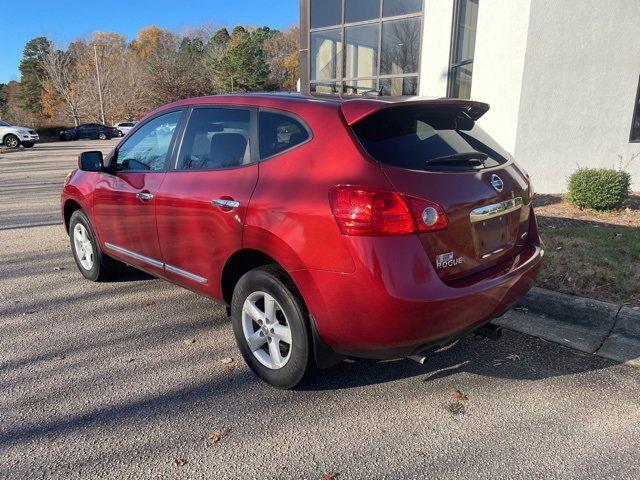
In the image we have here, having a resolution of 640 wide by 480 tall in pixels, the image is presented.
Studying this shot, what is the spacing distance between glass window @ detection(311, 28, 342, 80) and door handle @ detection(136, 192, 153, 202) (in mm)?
11486

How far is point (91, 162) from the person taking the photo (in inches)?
166

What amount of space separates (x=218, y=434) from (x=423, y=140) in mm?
1913

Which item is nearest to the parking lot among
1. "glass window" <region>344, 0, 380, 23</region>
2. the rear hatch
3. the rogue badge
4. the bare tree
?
the rogue badge

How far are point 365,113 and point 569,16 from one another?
304 inches

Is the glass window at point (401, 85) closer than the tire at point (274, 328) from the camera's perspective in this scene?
No

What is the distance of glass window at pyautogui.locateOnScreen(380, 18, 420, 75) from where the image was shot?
12242 millimetres

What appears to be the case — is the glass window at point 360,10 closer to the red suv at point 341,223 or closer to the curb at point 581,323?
the red suv at point 341,223

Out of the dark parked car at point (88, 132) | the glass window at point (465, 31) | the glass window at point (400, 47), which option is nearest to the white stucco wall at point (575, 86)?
the glass window at point (465, 31)

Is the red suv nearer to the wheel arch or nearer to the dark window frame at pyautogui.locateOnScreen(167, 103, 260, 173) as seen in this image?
the dark window frame at pyautogui.locateOnScreen(167, 103, 260, 173)

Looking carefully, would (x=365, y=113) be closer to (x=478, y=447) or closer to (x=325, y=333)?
(x=325, y=333)

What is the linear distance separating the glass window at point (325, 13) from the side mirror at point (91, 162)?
36.7 ft

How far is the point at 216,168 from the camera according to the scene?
3.21 metres

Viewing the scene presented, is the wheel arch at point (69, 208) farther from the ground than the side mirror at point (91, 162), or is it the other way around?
the side mirror at point (91, 162)

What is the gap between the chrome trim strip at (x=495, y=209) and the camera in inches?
104
